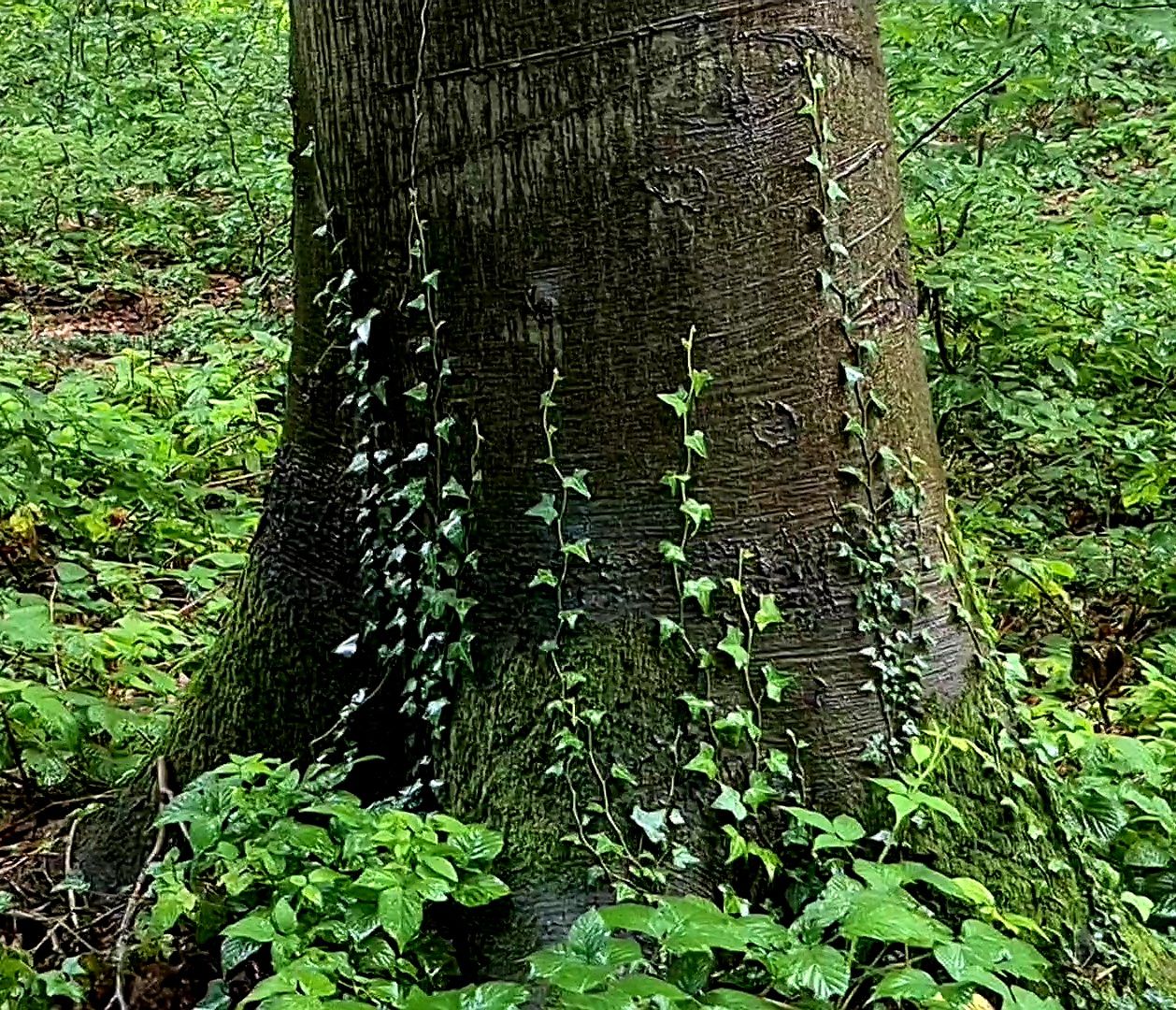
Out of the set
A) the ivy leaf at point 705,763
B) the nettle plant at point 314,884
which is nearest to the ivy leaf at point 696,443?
the ivy leaf at point 705,763

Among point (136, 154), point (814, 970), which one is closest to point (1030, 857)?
point (814, 970)

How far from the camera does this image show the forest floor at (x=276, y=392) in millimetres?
3053

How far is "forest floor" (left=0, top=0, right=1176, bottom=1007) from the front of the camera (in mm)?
3053

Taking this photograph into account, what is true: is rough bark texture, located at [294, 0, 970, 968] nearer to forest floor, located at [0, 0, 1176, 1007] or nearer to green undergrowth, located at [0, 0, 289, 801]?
forest floor, located at [0, 0, 1176, 1007]

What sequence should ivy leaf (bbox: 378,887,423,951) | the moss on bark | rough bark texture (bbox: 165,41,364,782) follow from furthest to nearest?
1. rough bark texture (bbox: 165,41,364,782)
2. the moss on bark
3. ivy leaf (bbox: 378,887,423,951)

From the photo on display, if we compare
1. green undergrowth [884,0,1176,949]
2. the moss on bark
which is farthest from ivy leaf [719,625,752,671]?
green undergrowth [884,0,1176,949]

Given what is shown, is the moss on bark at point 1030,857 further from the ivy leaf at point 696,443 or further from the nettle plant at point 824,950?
the ivy leaf at point 696,443

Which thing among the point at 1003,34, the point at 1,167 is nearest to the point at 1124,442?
the point at 1003,34

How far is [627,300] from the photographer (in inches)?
84.9

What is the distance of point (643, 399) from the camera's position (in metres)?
2.17

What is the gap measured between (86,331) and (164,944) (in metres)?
5.53

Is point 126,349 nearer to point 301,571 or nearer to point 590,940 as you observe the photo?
point 301,571

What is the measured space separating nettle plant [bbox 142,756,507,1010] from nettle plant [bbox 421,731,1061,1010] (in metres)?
0.17

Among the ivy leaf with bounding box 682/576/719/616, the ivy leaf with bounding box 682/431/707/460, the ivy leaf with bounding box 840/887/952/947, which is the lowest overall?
the ivy leaf with bounding box 840/887/952/947
